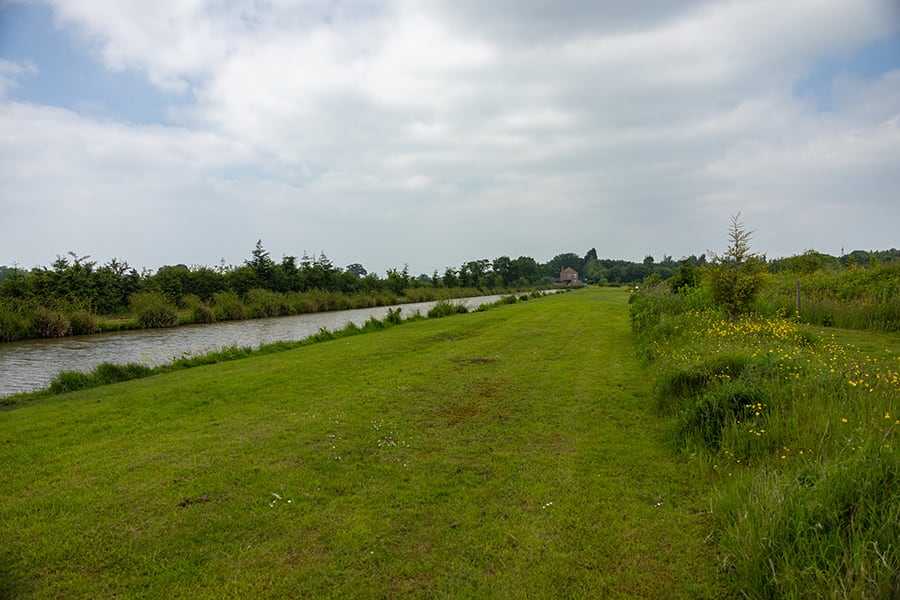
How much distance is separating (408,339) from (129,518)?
40.2ft

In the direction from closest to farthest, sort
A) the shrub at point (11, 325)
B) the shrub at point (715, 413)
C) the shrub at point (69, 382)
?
the shrub at point (715, 413)
the shrub at point (69, 382)
the shrub at point (11, 325)

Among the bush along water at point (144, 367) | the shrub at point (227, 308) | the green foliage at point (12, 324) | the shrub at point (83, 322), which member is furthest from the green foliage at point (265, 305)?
the bush along water at point (144, 367)

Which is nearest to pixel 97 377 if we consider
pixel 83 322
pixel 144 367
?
pixel 144 367

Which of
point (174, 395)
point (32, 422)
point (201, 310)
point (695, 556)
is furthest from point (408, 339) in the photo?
point (201, 310)

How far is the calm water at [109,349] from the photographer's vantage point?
14023mm

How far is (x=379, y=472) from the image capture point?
500cm

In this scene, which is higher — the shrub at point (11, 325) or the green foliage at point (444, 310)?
the shrub at point (11, 325)

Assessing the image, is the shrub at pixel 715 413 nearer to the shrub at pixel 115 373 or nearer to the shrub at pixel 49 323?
the shrub at pixel 115 373

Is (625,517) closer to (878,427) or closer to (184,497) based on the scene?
→ (878,427)

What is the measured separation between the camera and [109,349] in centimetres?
1975

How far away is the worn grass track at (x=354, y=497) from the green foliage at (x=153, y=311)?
2298 cm

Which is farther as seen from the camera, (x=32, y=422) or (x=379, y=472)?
(x=32, y=422)

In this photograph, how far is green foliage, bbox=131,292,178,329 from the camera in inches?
1116

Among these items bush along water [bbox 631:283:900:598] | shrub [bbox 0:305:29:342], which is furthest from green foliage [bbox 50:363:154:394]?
shrub [bbox 0:305:29:342]
